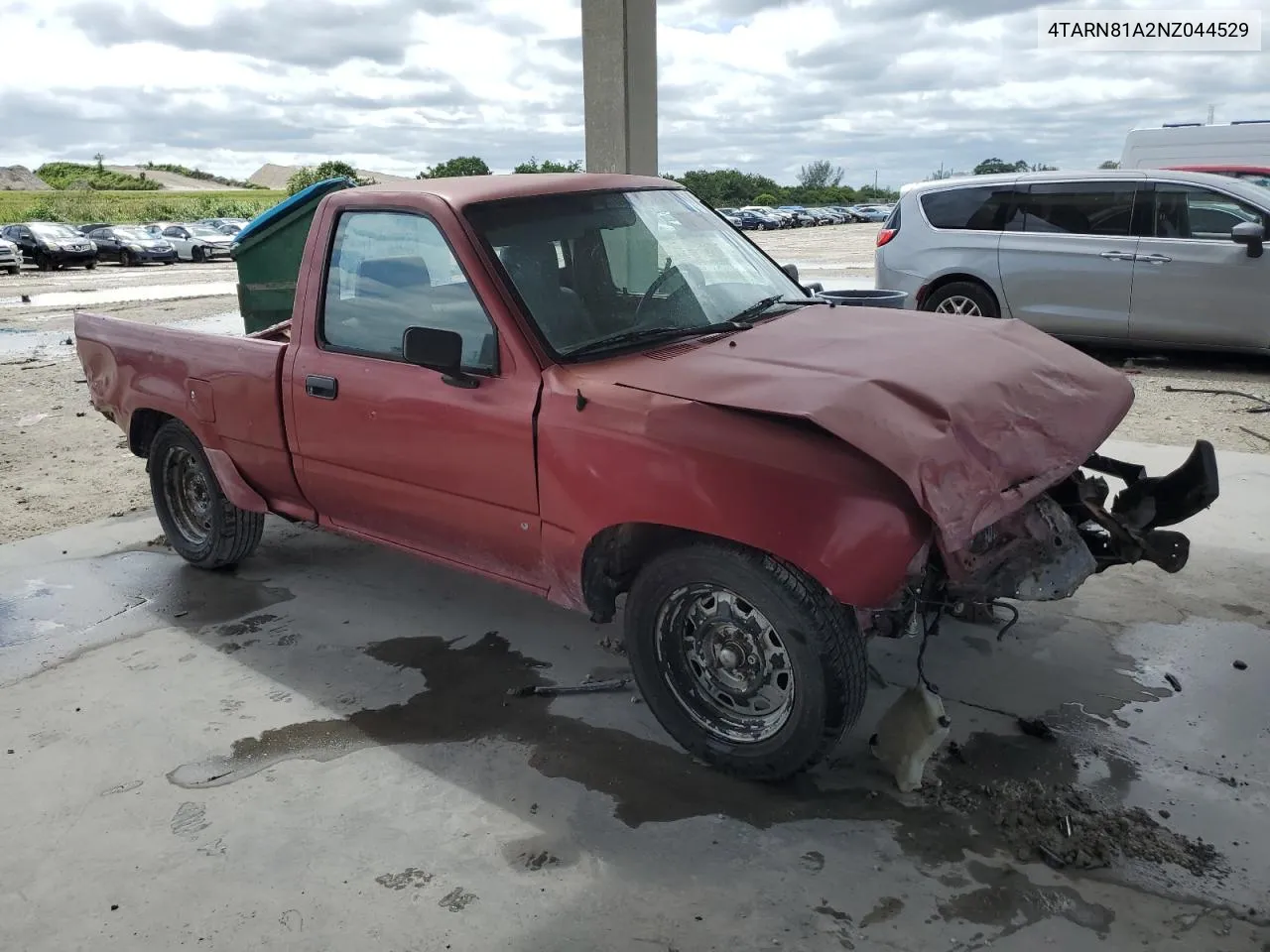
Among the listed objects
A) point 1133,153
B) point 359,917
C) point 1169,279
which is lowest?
point 359,917

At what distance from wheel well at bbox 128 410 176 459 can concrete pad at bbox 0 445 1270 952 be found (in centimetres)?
Answer: 90

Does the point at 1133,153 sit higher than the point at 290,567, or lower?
higher

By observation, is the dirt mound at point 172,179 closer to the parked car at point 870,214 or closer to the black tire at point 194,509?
the parked car at point 870,214

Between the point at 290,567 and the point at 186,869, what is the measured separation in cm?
254

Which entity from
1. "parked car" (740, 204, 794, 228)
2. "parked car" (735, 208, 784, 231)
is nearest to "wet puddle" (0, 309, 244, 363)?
"parked car" (735, 208, 784, 231)

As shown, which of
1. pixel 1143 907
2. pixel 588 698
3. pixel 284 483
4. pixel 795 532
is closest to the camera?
pixel 1143 907

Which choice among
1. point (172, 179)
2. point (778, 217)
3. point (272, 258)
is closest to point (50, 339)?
point (272, 258)

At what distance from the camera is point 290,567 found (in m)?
5.33

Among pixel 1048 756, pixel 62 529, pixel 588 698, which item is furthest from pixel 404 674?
pixel 62 529

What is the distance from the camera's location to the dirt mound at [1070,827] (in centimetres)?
281

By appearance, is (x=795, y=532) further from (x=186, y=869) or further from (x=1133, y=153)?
(x=1133, y=153)

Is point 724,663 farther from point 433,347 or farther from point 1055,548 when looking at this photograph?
point 433,347

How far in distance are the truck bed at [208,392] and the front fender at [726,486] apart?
63.8 inches

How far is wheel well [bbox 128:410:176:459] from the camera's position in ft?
17.1
